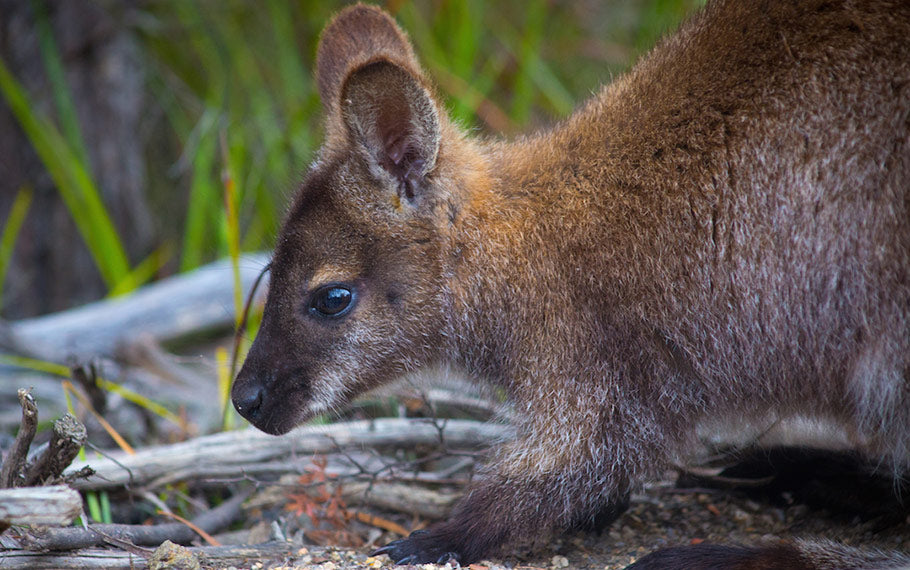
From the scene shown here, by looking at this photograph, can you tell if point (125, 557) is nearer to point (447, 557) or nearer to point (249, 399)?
point (249, 399)

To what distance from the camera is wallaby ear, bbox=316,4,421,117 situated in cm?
385

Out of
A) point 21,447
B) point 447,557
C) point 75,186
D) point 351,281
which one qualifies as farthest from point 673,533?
point 75,186

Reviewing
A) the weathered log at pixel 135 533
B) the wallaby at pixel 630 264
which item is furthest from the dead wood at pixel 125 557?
the wallaby at pixel 630 264

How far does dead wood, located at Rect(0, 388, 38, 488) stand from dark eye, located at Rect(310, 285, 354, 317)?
3.30 ft

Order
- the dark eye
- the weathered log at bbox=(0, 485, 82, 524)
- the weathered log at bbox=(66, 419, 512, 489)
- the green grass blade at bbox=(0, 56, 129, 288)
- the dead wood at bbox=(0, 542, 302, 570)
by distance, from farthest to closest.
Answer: the green grass blade at bbox=(0, 56, 129, 288)
the weathered log at bbox=(66, 419, 512, 489)
the dark eye
the dead wood at bbox=(0, 542, 302, 570)
the weathered log at bbox=(0, 485, 82, 524)

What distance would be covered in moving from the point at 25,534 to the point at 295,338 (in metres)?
1.11

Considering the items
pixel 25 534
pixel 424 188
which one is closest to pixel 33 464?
pixel 25 534

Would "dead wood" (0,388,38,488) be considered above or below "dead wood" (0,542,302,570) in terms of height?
above

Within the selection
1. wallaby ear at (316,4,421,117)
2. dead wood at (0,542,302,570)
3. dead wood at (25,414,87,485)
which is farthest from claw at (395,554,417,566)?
wallaby ear at (316,4,421,117)

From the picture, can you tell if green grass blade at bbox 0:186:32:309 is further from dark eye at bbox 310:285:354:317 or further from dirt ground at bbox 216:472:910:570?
dirt ground at bbox 216:472:910:570

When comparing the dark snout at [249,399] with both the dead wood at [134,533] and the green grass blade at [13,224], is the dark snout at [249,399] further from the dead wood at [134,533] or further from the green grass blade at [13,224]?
the green grass blade at [13,224]

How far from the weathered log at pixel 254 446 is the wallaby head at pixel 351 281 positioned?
0.45m

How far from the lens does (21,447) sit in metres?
2.82

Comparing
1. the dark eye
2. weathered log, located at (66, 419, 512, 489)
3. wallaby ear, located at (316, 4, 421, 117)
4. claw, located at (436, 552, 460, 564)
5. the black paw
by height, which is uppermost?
wallaby ear, located at (316, 4, 421, 117)
